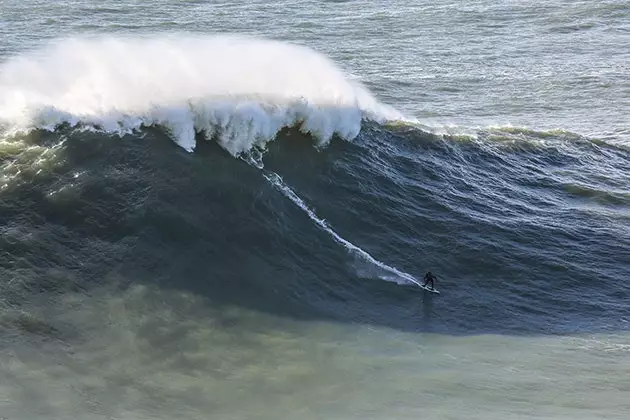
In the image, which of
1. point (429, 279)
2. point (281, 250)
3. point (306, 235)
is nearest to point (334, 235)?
point (306, 235)

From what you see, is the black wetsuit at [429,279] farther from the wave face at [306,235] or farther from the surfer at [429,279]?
the wave face at [306,235]

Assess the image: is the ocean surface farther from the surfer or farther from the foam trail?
the surfer

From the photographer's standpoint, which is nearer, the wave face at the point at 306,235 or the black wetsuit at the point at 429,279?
the wave face at the point at 306,235

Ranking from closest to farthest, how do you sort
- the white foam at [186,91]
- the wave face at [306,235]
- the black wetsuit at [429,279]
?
the wave face at [306,235]
the black wetsuit at [429,279]
the white foam at [186,91]

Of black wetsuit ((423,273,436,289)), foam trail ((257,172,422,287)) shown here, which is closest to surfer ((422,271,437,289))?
black wetsuit ((423,273,436,289))

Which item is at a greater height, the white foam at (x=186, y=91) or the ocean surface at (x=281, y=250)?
the white foam at (x=186, y=91)

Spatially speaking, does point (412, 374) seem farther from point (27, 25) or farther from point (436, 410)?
point (27, 25)

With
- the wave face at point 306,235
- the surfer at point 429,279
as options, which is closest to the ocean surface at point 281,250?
the wave face at point 306,235
